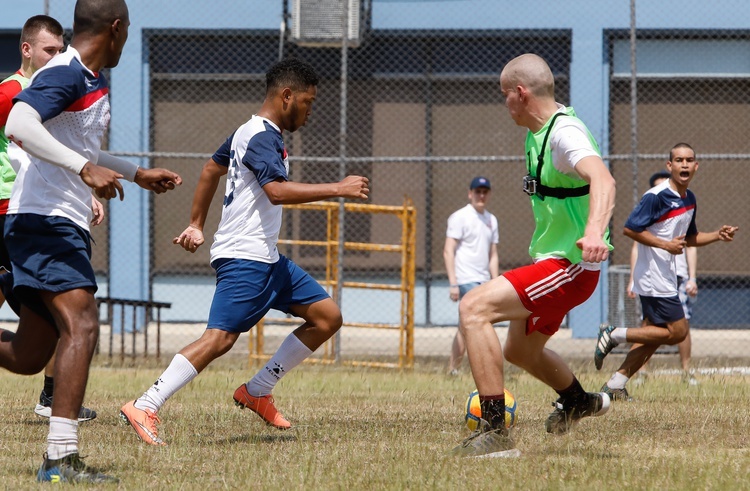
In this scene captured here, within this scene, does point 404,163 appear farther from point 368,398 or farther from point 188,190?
point 368,398

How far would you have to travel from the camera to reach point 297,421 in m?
7.40

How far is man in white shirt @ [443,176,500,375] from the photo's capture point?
494 inches

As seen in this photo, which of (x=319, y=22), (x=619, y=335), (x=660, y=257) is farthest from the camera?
(x=319, y=22)

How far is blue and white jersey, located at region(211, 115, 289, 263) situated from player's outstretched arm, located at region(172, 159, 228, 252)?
9.6 inches

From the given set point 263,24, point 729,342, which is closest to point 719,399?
point 729,342

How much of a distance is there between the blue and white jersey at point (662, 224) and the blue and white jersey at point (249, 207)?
4246 mm

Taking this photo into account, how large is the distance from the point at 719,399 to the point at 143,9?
10.7 meters

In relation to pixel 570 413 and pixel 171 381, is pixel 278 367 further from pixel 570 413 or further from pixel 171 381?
pixel 570 413

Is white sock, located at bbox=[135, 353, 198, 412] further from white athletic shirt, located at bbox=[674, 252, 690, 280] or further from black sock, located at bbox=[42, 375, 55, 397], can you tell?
white athletic shirt, located at bbox=[674, 252, 690, 280]

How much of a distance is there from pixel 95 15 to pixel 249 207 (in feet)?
5.08

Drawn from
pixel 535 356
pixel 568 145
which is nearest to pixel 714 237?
pixel 535 356

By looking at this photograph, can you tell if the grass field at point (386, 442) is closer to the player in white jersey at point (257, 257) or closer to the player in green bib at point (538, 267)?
the player in white jersey at point (257, 257)

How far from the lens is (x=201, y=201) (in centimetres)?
699

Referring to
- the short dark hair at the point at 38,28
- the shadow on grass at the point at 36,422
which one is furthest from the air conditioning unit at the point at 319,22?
the shadow on grass at the point at 36,422
